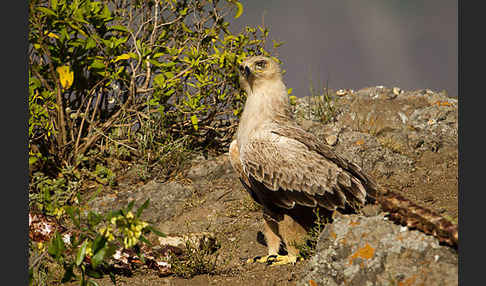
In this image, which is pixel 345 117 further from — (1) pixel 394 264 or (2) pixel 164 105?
(1) pixel 394 264

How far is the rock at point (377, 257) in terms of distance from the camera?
371 cm

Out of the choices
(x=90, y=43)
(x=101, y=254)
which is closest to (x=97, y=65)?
(x=90, y=43)

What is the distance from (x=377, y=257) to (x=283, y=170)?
1.84 m

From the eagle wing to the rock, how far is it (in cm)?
86

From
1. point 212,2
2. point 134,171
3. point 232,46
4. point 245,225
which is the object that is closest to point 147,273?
point 245,225

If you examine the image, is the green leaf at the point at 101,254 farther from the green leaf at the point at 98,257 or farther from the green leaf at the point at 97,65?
the green leaf at the point at 97,65

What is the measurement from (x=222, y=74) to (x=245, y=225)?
3.22 metres

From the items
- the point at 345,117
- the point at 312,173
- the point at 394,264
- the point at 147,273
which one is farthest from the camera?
the point at 345,117

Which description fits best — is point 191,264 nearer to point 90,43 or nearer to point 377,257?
point 377,257

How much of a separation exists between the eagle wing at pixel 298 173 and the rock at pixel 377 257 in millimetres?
856

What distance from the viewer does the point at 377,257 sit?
4.07 meters

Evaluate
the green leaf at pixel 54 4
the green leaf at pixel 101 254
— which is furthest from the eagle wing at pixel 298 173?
the green leaf at pixel 54 4

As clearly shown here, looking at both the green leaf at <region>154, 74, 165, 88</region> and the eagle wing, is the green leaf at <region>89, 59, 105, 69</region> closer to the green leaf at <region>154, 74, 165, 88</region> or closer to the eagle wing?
the green leaf at <region>154, 74, 165, 88</region>

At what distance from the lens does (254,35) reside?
31.1 ft
